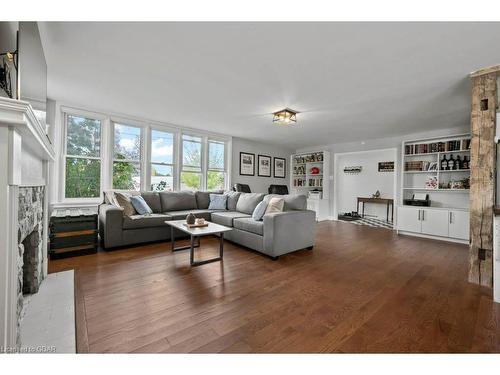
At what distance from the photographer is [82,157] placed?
3.94m

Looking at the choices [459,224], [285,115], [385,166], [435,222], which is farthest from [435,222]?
[285,115]

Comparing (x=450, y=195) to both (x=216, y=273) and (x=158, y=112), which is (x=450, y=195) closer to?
(x=216, y=273)

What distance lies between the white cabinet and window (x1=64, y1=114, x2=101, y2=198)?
6143mm

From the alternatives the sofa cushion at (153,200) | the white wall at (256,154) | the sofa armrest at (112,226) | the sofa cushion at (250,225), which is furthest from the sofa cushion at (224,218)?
the white wall at (256,154)

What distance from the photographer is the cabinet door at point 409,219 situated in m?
4.41

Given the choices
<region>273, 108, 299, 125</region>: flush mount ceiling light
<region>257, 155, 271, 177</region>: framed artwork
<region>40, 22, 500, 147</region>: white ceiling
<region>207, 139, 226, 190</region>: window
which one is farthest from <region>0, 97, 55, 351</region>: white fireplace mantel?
<region>257, 155, 271, 177</region>: framed artwork

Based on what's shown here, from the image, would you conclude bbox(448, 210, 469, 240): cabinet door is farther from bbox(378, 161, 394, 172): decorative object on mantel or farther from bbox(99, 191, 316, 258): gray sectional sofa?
bbox(378, 161, 394, 172): decorative object on mantel

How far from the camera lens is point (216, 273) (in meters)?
2.43

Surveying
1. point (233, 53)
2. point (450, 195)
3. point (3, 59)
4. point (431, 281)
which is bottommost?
point (431, 281)

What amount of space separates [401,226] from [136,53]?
539cm

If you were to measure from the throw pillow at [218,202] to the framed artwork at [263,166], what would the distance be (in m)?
2.13

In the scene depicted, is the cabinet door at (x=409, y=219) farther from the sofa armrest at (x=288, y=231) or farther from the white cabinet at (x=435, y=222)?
the sofa armrest at (x=288, y=231)

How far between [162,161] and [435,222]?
18.6ft
